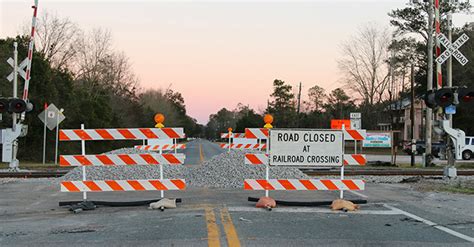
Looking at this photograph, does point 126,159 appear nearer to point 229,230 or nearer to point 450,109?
point 229,230

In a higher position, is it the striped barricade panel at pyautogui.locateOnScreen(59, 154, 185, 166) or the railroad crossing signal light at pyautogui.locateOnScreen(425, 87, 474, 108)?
the railroad crossing signal light at pyautogui.locateOnScreen(425, 87, 474, 108)

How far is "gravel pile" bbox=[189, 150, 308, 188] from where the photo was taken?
43.2 ft

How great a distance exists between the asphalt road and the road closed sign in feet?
3.17

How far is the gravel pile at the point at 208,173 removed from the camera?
525 inches

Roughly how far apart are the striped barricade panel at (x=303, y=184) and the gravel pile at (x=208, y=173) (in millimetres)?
3875

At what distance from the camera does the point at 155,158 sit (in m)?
8.91

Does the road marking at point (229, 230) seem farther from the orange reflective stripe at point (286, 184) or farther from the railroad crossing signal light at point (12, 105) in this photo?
the railroad crossing signal light at point (12, 105)

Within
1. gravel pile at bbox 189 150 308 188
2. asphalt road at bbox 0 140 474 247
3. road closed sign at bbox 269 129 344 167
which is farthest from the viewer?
gravel pile at bbox 189 150 308 188

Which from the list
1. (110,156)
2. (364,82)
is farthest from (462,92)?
(364,82)

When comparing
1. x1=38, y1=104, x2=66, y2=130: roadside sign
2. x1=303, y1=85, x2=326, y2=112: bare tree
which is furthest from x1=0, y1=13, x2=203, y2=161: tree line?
x1=303, y1=85, x2=326, y2=112: bare tree

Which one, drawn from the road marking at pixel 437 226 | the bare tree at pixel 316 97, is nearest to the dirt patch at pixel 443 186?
the road marking at pixel 437 226

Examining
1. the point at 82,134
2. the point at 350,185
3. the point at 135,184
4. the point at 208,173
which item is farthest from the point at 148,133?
the point at 208,173

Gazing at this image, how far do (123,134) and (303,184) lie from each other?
379cm

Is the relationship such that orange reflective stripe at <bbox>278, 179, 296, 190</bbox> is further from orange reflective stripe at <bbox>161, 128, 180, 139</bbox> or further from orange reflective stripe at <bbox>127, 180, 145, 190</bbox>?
orange reflective stripe at <bbox>127, 180, 145, 190</bbox>
